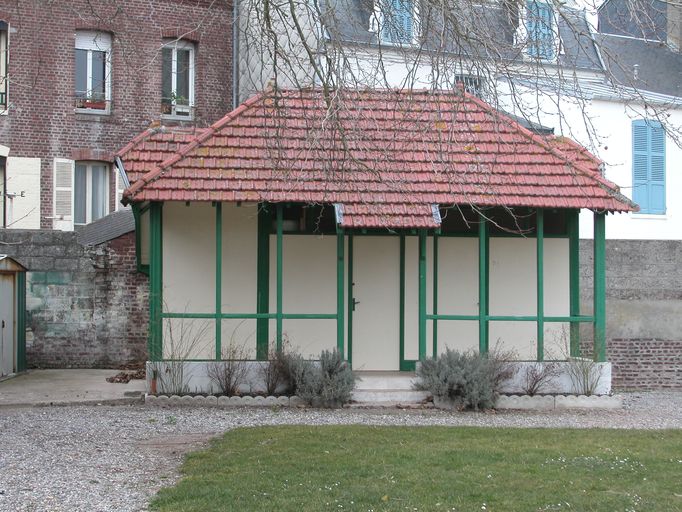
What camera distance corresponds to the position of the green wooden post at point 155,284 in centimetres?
1295

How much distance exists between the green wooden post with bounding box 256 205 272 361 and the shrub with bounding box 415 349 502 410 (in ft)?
8.27

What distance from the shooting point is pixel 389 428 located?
A: 429 inches

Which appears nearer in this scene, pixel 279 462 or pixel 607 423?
pixel 279 462

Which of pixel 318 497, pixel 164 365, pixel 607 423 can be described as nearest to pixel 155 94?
pixel 164 365

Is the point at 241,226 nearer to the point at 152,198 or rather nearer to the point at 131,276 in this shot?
the point at 152,198

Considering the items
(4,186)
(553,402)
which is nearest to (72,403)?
(553,402)

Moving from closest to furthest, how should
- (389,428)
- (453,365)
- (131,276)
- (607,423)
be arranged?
(389,428)
(607,423)
(453,365)
(131,276)

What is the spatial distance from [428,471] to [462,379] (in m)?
4.28

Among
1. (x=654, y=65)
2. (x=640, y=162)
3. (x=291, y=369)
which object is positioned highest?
(x=654, y=65)

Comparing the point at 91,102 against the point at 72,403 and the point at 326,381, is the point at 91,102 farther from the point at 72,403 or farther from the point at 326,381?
the point at 326,381

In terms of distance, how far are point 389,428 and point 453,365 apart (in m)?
2.20

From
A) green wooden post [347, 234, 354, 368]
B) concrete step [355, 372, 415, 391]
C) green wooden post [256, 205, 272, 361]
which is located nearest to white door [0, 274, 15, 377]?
green wooden post [256, 205, 272, 361]

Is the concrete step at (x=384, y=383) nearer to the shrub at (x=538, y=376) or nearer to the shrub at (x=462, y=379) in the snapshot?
the shrub at (x=462, y=379)

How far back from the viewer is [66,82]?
21.7 metres
